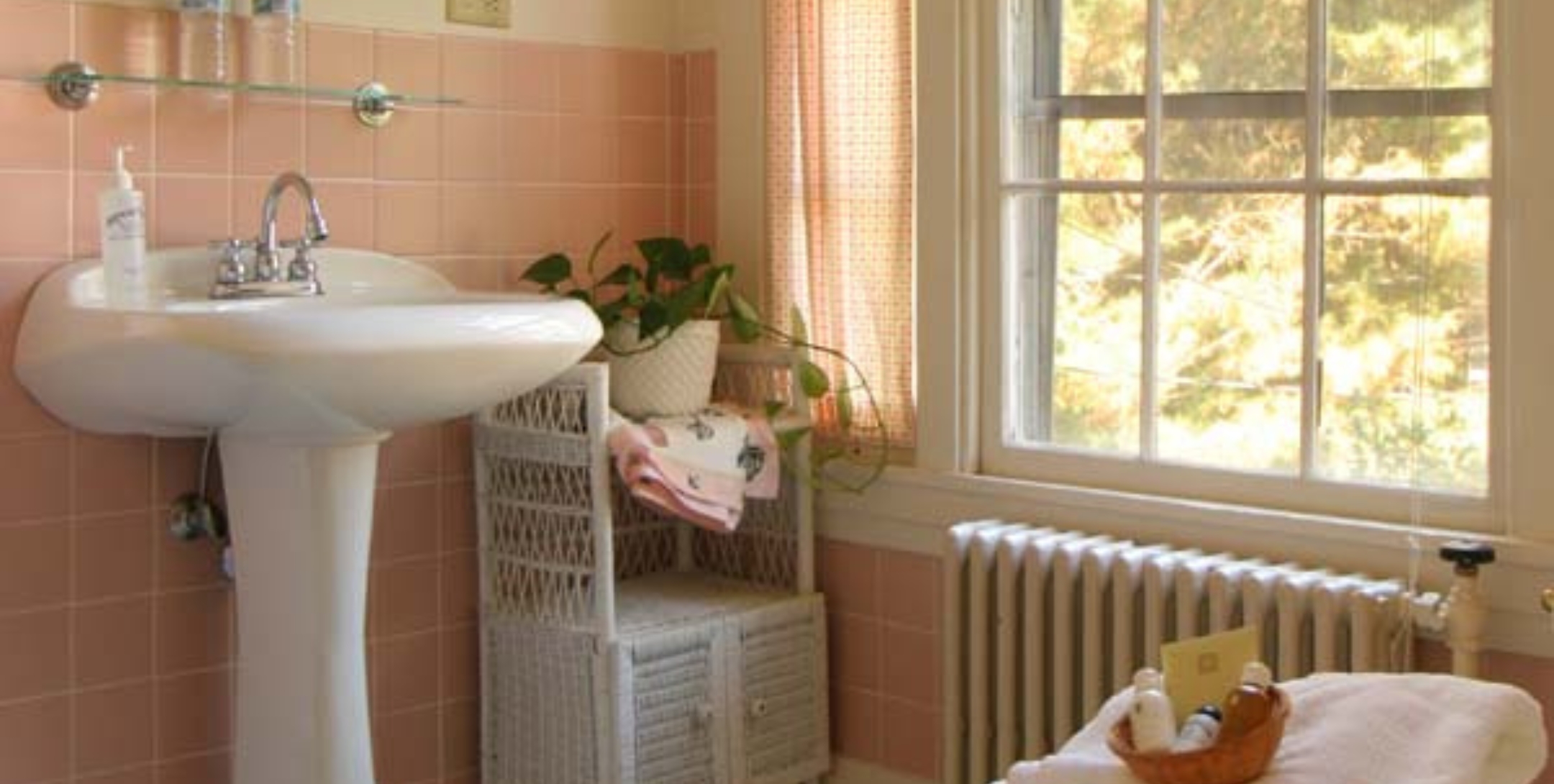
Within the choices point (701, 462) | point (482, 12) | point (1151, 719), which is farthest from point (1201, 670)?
point (482, 12)

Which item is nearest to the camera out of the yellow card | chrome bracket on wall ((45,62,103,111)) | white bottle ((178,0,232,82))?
the yellow card

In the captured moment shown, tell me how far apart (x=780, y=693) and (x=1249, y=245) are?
107cm

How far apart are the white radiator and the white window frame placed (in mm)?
109

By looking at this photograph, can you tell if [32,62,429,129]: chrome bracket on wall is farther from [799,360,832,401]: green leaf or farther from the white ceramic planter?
[799,360,832,401]: green leaf

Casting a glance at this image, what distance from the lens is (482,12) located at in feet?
10.1

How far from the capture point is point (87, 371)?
2.38 m

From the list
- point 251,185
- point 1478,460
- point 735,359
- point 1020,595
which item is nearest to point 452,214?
point 251,185

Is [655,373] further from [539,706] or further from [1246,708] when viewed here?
[1246,708]

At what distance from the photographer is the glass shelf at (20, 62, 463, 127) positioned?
2.60 m

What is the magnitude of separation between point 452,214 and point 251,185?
360mm

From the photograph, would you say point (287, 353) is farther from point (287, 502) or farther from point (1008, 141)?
point (1008, 141)

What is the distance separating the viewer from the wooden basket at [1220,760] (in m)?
1.58

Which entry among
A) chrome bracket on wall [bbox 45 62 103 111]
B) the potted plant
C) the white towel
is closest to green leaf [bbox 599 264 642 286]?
the potted plant

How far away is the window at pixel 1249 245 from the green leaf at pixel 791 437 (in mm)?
319
